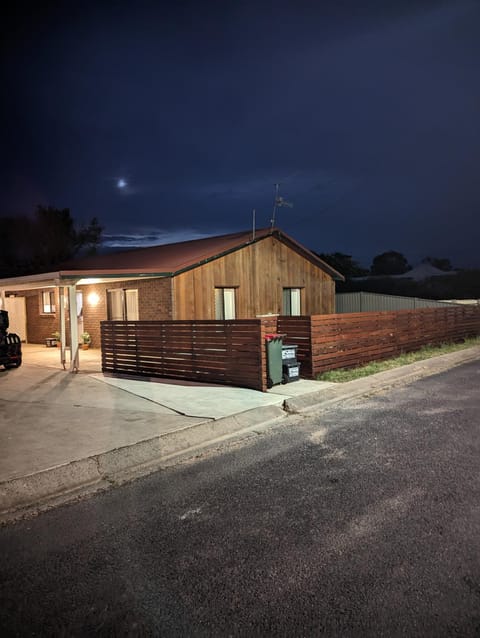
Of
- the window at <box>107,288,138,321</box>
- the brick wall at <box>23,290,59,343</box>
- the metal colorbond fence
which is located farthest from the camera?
the metal colorbond fence

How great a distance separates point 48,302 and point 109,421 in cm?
1545

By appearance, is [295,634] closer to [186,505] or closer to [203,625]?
[203,625]

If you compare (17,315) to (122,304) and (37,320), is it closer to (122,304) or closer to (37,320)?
(37,320)

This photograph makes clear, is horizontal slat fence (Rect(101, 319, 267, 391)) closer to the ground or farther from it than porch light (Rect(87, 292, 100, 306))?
closer to the ground

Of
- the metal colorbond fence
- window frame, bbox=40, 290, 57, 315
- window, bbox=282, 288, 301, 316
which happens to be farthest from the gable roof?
the metal colorbond fence

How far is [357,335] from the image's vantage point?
1229 centimetres

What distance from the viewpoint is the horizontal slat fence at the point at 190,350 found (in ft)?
31.8

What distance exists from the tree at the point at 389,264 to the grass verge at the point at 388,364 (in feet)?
183

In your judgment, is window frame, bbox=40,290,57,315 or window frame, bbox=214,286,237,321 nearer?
window frame, bbox=214,286,237,321

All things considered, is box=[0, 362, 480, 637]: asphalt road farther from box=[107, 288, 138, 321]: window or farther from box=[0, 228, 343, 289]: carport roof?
box=[107, 288, 138, 321]: window

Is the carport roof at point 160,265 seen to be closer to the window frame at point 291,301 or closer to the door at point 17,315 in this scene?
the window frame at point 291,301

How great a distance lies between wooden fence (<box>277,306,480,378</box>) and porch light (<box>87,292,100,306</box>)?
933cm

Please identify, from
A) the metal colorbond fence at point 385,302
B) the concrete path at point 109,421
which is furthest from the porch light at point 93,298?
the metal colorbond fence at point 385,302

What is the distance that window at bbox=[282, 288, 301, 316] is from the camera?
19172mm
